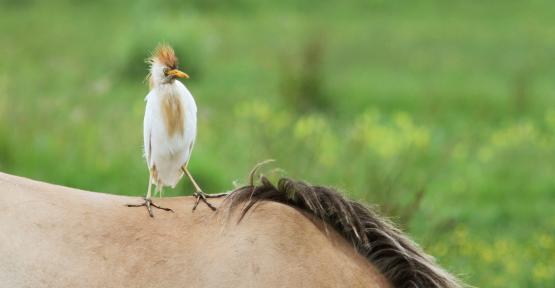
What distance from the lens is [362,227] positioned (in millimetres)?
3646

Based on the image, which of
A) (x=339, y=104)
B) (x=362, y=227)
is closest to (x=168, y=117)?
(x=362, y=227)

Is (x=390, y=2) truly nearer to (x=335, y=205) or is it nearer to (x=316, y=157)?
(x=316, y=157)

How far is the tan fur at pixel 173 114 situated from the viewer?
375 cm

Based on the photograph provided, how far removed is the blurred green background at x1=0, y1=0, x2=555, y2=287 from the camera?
293 inches

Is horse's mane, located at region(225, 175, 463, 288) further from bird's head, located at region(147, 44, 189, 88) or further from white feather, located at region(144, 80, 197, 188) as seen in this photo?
bird's head, located at region(147, 44, 189, 88)

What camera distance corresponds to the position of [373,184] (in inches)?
255

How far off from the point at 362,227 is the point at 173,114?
797 millimetres

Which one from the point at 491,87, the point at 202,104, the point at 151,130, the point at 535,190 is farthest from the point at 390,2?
the point at 151,130

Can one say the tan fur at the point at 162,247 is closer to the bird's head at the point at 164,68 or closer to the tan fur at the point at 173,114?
the tan fur at the point at 173,114

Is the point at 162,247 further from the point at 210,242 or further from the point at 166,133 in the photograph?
the point at 166,133

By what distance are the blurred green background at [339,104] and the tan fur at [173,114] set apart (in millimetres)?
465

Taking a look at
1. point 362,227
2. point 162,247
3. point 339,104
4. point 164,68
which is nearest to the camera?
point 162,247

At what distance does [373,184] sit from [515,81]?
7128mm

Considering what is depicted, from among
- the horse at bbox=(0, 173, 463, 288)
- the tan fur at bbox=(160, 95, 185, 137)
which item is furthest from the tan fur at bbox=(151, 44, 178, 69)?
the horse at bbox=(0, 173, 463, 288)
